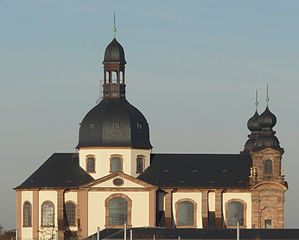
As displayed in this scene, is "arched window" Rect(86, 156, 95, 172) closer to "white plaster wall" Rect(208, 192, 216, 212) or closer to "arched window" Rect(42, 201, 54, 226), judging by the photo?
"arched window" Rect(42, 201, 54, 226)

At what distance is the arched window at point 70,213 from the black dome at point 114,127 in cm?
704

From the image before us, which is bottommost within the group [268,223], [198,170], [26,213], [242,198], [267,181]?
[268,223]

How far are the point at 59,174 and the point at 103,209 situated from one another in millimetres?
7471

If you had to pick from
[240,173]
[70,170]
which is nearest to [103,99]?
[70,170]

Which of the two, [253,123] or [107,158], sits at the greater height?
[253,123]

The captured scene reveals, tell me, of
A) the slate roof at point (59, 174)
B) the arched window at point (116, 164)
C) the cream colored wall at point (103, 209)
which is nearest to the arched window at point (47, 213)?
the slate roof at point (59, 174)

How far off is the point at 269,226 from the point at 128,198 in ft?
52.6

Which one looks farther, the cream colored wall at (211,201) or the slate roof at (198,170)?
the slate roof at (198,170)

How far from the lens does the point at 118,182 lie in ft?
450

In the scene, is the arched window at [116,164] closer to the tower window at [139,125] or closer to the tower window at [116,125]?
the tower window at [116,125]

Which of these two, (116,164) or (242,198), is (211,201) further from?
(116,164)

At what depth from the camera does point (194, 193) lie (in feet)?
458

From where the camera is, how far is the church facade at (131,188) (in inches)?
5399

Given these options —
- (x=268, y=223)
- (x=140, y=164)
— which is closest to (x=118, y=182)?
(x=140, y=164)
